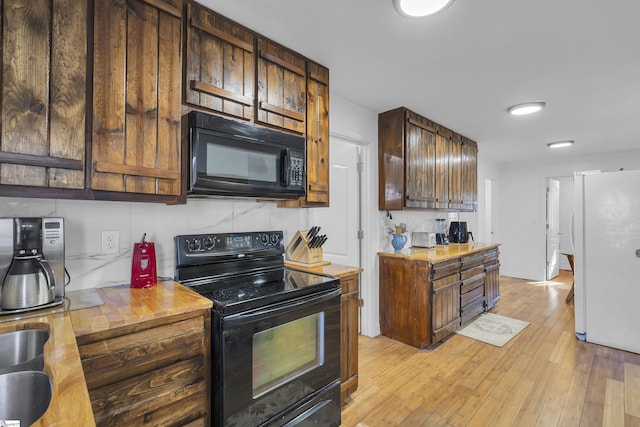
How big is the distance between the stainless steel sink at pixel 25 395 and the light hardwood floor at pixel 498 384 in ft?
5.43

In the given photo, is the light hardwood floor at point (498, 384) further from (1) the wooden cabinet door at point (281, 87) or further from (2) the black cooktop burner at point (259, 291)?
(1) the wooden cabinet door at point (281, 87)

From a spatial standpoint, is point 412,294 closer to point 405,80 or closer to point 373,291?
point 373,291

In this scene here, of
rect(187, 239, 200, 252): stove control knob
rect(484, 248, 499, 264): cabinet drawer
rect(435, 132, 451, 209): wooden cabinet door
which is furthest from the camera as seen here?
rect(484, 248, 499, 264): cabinet drawer

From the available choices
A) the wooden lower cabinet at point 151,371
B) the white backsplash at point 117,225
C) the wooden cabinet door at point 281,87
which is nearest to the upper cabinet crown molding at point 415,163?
the wooden cabinet door at point 281,87

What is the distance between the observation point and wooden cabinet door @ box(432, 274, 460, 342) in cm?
299

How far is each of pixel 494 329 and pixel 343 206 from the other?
2189 mm

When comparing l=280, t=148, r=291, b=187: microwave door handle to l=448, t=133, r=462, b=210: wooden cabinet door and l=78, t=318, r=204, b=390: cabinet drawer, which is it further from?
l=448, t=133, r=462, b=210: wooden cabinet door

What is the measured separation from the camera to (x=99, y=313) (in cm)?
121

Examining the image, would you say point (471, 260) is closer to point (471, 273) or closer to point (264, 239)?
point (471, 273)

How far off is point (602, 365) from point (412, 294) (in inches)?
65.1

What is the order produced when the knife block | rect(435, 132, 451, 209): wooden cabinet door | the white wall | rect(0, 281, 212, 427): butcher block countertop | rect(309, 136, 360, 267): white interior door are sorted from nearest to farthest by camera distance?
1. rect(0, 281, 212, 427): butcher block countertop
2. the knife block
3. rect(309, 136, 360, 267): white interior door
4. rect(435, 132, 451, 209): wooden cabinet door
5. the white wall

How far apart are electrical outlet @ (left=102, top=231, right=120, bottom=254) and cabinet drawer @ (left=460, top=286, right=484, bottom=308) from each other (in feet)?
10.7

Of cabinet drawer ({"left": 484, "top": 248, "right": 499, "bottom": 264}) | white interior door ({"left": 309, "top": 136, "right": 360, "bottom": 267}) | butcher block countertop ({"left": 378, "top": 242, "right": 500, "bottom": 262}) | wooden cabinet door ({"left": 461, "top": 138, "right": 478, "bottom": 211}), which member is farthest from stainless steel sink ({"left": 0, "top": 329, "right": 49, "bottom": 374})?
wooden cabinet door ({"left": 461, "top": 138, "right": 478, "bottom": 211})

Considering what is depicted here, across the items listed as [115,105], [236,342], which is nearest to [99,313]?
[236,342]
